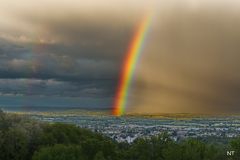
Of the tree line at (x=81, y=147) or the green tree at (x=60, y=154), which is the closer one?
the green tree at (x=60, y=154)

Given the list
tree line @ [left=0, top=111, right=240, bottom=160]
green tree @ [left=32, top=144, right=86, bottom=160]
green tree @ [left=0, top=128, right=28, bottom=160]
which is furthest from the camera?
green tree @ [left=0, top=128, right=28, bottom=160]

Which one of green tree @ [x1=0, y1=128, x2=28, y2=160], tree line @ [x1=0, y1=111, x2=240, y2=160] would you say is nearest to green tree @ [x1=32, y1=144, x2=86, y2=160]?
tree line @ [x1=0, y1=111, x2=240, y2=160]

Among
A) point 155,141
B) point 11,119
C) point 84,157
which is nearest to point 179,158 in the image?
point 155,141

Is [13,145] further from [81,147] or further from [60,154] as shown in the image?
[60,154]

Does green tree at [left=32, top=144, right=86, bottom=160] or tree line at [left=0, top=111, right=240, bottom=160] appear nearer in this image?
green tree at [left=32, top=144, right=86, bottom=160]

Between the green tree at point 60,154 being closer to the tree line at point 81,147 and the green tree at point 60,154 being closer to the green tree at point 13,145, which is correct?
the tree line at point 81,147

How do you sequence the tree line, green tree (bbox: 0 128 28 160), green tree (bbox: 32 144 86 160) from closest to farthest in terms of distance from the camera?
1. green tree (bbox: 32 144 86 160)
2. the tree line
3. green tree (bbox: 0 128 28 160)

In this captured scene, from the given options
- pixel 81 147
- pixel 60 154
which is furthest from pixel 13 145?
pixel 60 154

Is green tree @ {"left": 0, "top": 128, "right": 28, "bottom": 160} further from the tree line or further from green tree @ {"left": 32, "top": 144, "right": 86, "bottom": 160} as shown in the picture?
green tree @ {"left": 32, "top": 144, "right": 86, "bottom": 160}

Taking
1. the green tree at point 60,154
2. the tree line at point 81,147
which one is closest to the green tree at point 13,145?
the tree line at point 81,147

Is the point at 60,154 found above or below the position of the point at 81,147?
below

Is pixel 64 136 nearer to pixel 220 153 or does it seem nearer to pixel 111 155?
pixel 111 155
